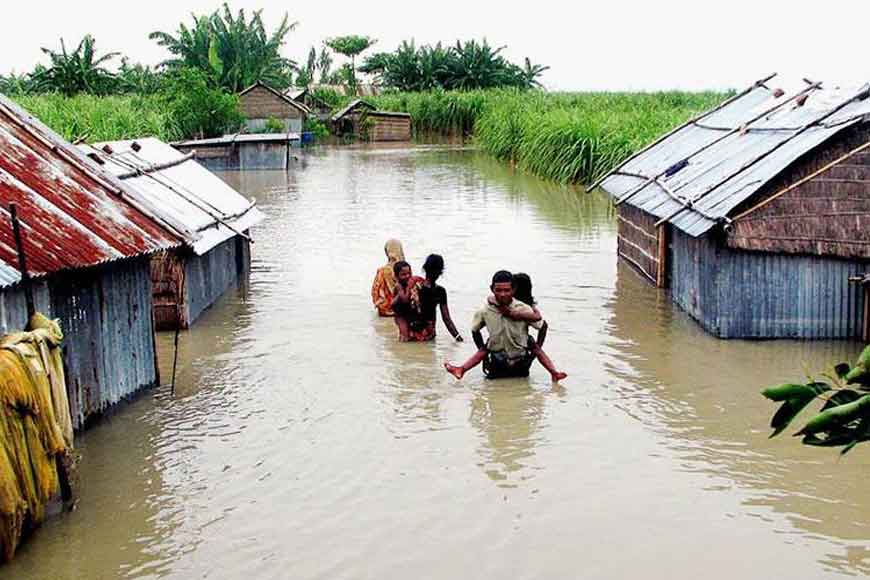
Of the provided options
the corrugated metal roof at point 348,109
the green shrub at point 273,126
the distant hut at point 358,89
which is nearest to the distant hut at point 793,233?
the green shrub at point 273,126

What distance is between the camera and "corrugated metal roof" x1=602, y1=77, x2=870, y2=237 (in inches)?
400

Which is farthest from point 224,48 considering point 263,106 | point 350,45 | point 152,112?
point 350,45

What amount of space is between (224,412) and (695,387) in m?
3.74

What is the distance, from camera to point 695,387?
30.0 ft

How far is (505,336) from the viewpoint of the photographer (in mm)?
9055

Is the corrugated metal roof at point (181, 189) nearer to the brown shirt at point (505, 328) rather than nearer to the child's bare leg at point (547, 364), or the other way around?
the brown shirt at point (505, 328)

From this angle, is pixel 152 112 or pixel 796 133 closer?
pixel 796 133

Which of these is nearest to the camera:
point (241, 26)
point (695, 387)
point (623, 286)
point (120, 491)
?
point (120, 491)

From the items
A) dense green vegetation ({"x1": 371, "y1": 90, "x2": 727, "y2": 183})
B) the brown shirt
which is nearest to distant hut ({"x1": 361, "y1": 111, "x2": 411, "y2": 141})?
dense green vegetation ({"x1": 371, "y1": 90, "x2": 727, "y2": 183})

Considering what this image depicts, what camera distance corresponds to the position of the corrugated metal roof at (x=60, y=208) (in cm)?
662

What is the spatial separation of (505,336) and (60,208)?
3.54m

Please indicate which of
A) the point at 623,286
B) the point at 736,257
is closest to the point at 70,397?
the point at 736,257

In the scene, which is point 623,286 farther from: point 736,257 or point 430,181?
point 430,181

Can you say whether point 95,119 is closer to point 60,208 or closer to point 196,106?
point 196,106
